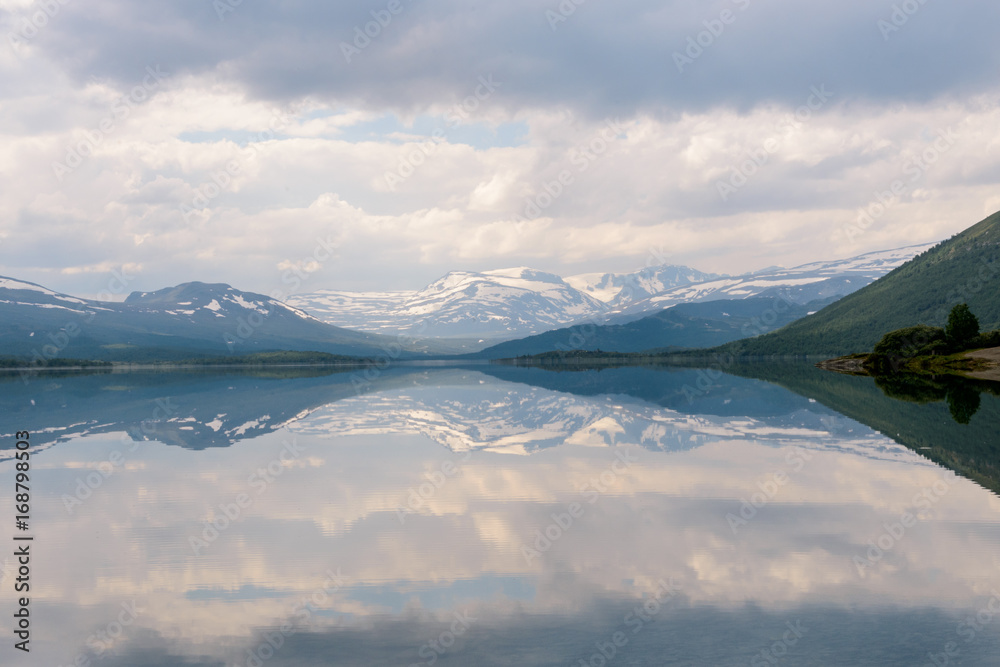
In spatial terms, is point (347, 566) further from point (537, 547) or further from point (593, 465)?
point (593, 465)

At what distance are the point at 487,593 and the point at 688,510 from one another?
1198 cm
